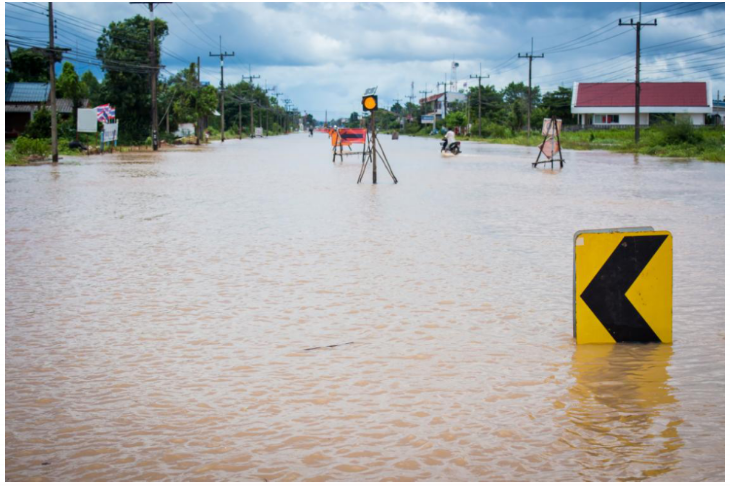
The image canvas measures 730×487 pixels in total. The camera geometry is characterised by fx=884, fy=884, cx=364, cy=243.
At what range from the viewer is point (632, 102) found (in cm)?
10194

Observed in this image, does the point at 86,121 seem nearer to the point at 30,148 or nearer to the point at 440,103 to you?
the point at 30,148

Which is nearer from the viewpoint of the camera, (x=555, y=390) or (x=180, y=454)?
(x=180, y=454)

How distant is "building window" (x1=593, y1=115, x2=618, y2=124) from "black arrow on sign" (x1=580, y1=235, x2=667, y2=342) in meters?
101

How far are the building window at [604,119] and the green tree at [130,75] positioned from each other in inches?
2240

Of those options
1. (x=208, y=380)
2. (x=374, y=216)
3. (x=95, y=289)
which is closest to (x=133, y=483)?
(x=208, y=380)

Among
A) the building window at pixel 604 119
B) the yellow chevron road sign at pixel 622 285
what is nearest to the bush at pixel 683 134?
the yellow chevron road sign at pixel 622 285

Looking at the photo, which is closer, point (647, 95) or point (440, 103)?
point (647, 95)

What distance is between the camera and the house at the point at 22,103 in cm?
6103

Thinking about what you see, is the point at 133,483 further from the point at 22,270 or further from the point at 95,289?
the point at 22,270

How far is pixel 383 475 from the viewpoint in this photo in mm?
4078

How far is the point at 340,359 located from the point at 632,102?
335 feet

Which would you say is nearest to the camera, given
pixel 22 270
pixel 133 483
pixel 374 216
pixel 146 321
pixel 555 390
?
pixel 133 483

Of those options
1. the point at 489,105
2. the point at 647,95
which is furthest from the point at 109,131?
the point at 489,105

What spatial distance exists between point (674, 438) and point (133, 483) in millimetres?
2704
